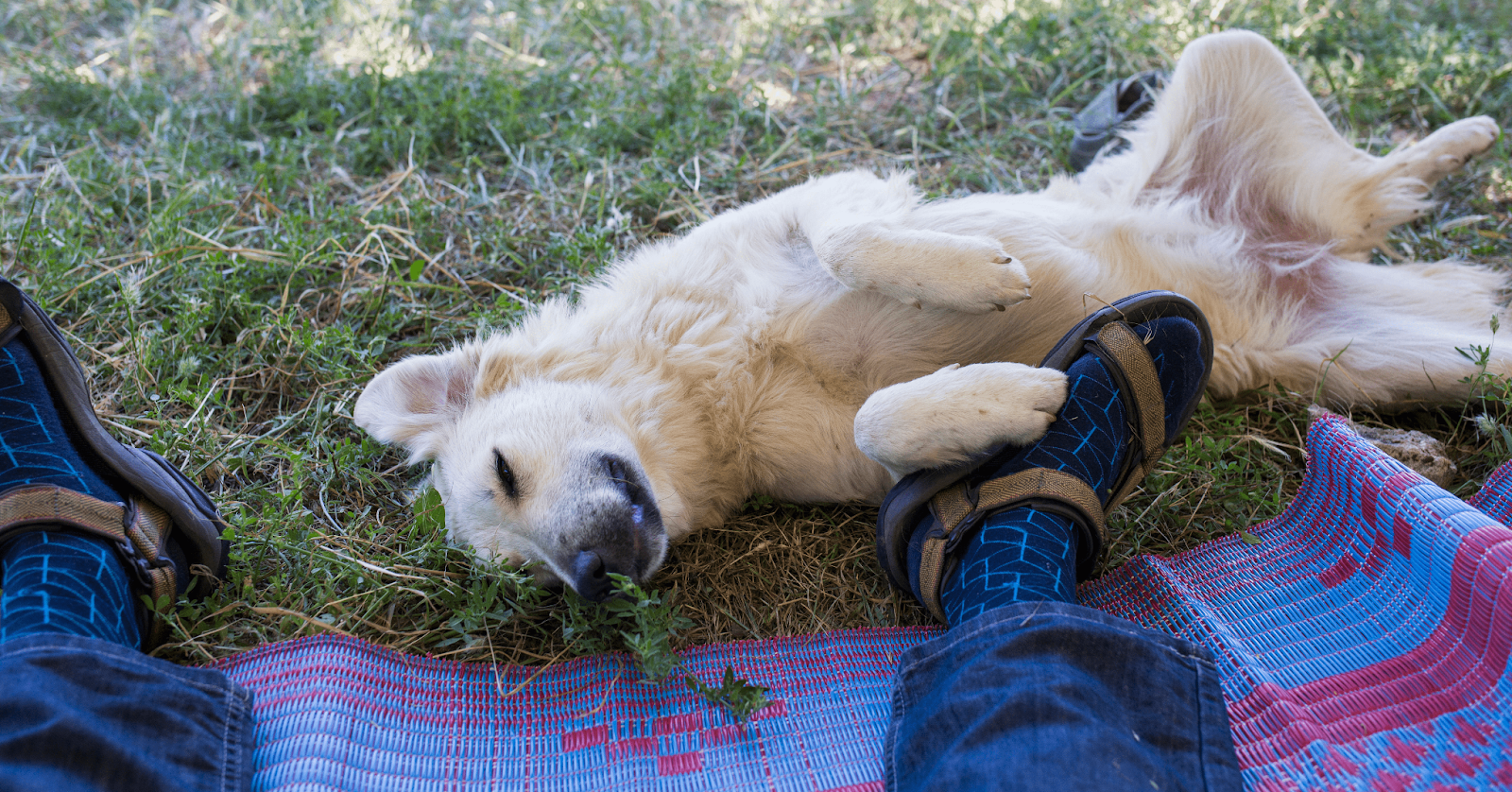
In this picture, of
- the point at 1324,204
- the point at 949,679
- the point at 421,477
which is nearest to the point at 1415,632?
the point at 949,679

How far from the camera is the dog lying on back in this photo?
246 cm

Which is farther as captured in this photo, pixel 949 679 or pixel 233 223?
pixel 233 223

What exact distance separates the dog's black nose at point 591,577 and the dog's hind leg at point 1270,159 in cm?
262

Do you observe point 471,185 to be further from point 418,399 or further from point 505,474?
point 505,474

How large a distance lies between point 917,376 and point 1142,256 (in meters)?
1.04

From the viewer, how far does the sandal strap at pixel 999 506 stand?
2.29 meters

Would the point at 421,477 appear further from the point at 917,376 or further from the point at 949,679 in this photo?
the point at 949,679

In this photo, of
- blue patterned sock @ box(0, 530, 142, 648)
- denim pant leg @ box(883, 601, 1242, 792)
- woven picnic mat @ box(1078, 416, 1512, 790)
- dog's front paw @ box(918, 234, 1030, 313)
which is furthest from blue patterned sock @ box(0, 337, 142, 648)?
woven picnic mat @ box(1078, 416, 1512, 790)

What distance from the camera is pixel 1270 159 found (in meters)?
3.44

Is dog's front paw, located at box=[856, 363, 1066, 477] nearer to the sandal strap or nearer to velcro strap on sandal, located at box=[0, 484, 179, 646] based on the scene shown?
the sandal strap

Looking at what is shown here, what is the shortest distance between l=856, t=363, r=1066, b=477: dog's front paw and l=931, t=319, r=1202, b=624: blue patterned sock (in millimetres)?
81

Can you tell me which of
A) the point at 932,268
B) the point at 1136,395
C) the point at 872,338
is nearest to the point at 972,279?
the point at 932,268

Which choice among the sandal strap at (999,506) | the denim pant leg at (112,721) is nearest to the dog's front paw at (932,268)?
the sandal strap at (999,506)

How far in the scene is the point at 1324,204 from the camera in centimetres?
334
